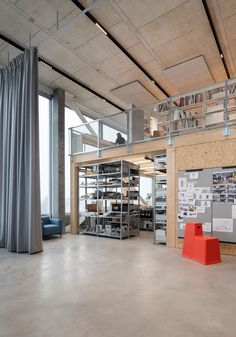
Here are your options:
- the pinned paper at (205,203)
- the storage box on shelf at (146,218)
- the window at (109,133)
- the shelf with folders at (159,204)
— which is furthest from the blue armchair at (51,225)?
the pinned paper at (205,203)

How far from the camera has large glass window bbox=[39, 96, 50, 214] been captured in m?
8.75

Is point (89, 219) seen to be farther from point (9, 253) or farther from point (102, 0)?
point (102, 0)

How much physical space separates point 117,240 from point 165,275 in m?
3.41

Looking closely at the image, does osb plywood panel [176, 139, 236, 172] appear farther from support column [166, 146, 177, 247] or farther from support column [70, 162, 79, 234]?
support column [70, 162, 79, 234]

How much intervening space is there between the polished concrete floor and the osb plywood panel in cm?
216

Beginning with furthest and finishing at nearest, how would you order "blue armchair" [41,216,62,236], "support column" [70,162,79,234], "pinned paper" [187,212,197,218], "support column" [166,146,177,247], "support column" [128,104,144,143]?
1. "support column" [70,162,79,234]
2. "support column" [128,104,144,143]
3. "blue armchair" [41,216,62,236]
4. "support column" [166,146,177,247]
5. "pinned paper" [187,212,197,218]

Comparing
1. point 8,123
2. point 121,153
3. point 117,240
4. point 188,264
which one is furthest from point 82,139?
point 188,264

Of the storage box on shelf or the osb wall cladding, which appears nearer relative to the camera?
the osb wall cladding

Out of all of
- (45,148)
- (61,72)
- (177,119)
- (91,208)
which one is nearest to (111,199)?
(91,208)

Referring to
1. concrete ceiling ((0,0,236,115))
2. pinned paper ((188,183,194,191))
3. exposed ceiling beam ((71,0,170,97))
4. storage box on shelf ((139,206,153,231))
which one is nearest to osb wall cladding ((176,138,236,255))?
pinned paper ((188,183,194,191))

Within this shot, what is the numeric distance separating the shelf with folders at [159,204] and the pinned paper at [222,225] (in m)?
1.39

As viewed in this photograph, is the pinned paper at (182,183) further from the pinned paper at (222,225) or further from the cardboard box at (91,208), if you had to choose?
the cardboard box at (91,208)

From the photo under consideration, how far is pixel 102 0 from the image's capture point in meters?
5.07

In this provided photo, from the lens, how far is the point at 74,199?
28.6 ft
